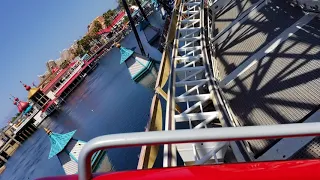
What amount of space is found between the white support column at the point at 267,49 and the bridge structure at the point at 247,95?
37mm

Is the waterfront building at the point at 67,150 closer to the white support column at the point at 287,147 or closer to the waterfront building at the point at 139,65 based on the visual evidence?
the waterfront building at the point at 139,65

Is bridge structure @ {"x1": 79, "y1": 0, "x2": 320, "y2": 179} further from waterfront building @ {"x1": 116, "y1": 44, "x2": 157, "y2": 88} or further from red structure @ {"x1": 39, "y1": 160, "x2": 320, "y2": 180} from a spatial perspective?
waterfront building @ {"x1": 116, "y1": 44, "x2": 157, "y2": 88}

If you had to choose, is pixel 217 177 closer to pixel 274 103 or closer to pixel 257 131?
pixel 257 131

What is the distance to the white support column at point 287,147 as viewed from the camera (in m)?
5.11

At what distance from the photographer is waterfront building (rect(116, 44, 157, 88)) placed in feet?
94.2

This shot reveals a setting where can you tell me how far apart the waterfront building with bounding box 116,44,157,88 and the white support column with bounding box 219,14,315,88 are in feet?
61.0

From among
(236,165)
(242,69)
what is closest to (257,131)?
(236,165)

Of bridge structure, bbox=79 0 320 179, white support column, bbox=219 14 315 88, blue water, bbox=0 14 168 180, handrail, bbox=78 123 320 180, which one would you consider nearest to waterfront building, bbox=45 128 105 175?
blue water, bbox=0 14 168 180

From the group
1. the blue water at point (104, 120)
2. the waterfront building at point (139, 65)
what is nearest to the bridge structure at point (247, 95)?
the blue water at point (104, 120)

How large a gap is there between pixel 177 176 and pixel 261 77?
7489 millimetres

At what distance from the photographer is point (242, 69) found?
9.53 metres

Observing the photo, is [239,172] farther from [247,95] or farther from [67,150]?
[67,150]

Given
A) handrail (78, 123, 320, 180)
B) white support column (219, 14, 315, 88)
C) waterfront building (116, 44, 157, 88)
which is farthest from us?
→ waterfront building (116, 44, 157, 88)

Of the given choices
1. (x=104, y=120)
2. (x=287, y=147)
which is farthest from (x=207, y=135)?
(x=104, y=120)
